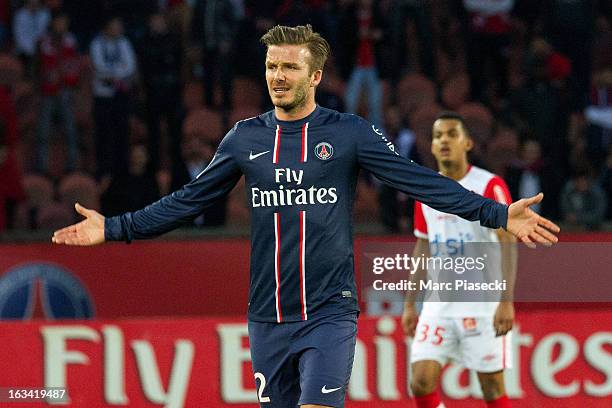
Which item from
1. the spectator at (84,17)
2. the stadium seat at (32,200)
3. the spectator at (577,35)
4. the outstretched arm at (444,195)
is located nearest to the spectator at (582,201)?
the spectator at (577,35)

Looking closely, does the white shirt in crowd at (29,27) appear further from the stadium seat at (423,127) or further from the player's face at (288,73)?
the player's face at (288,73)

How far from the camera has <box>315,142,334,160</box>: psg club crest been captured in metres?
5.58

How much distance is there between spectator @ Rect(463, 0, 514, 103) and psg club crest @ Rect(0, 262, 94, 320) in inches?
220

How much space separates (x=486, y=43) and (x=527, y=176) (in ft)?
7.69

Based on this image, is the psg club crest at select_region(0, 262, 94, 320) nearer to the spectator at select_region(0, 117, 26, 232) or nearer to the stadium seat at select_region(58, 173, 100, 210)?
the spectator at select_region(0, 117, 26, 232)

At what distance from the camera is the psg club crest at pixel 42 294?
10.9 m

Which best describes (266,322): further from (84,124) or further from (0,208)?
(84,124)

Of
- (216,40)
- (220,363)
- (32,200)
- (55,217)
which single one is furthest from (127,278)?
(216,40)

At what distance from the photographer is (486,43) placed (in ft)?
48.0

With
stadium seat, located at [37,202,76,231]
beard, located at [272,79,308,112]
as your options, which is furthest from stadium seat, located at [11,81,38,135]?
beard, located at [272,79,308,112]

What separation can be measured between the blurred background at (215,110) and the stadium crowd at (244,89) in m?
0.02

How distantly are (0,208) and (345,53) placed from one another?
160 inches

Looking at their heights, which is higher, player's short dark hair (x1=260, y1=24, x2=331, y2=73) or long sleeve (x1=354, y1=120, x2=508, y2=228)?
player's short dark hair (x1=260, y1=24, x2=331, y2=73)

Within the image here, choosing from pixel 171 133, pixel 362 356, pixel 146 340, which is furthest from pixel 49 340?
pixel 171 133
